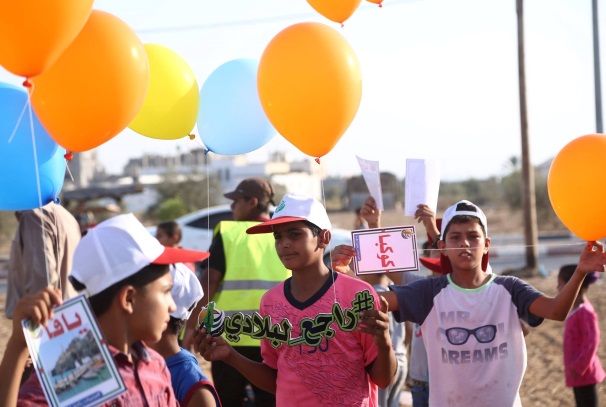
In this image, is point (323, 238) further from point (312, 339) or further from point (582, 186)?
point (582, 186)

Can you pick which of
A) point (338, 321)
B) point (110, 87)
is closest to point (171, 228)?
point (110, 87)

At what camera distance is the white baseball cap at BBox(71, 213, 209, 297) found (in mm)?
2799

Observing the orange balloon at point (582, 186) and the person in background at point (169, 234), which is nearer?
the orange balloon at point (582, 186)

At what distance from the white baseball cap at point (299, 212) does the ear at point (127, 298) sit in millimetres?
1323

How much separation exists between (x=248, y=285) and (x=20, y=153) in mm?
2090

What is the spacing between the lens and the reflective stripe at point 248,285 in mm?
5727

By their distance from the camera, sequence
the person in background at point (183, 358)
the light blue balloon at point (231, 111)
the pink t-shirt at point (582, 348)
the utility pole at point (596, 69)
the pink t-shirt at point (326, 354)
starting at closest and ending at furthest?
the person in background at point (183, 358) → the pink t-shirt at point (326, 354) → the light blue balloon at point (231, 111) → the pink t-shirt at point (582, 348) → the utility pole at point (596, 69)

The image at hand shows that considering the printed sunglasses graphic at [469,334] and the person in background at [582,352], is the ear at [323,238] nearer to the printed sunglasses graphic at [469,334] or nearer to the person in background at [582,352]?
the printed sunglasses graphic at [469,334]

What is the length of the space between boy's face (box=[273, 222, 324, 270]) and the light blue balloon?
1538mm

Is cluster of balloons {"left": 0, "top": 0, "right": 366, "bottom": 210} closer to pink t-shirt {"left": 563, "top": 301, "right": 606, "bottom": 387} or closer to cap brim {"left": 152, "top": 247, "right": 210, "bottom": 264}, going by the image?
cap brim {"left": 152, "top": 247, "right": 210, "bottom": 264}

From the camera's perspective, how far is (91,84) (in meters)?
3.82

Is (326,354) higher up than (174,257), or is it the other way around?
(174,257)

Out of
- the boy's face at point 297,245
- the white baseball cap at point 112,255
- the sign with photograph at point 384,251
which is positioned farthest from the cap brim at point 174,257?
the sign with photograph at point 384,251

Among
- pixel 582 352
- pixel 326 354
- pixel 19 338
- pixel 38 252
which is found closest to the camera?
pixel 19 338
